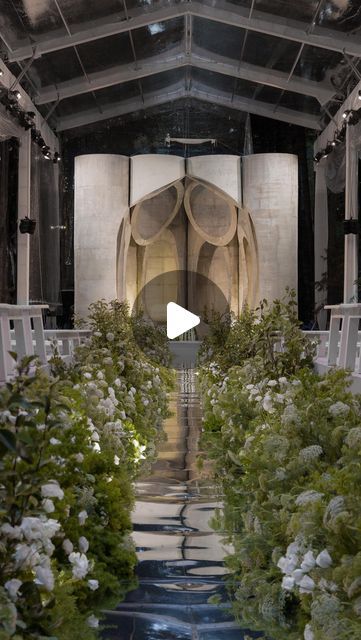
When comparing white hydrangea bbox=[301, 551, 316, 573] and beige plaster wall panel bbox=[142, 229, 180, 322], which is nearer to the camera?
white hydrangea bbox=[301, 551, 316, 573]

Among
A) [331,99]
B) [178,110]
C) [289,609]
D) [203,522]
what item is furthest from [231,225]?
[289,609]

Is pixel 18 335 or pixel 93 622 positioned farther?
pixel 18 335

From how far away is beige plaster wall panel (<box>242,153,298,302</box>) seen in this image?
22.3 m

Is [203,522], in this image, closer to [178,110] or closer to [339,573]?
[339,573]

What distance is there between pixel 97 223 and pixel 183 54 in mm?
4238

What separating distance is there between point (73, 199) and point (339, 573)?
899 inches

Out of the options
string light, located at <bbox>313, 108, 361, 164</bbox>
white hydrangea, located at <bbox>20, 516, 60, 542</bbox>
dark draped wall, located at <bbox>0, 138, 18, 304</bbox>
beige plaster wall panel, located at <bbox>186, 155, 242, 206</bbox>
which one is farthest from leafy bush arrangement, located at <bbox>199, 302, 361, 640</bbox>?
beige plaster wall panel, located at <bbox>186, 155, 242, 206</bbox>

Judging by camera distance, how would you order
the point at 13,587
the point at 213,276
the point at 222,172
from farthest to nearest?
the point at 213,276 < the point at 222,172 < the point at 13,587

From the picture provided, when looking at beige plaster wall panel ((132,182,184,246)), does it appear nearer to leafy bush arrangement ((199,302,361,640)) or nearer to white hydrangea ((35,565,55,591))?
leafy bush arrangement ((199,302,361,640))

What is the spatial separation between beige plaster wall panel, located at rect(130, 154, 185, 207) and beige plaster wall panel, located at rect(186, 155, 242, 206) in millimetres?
581

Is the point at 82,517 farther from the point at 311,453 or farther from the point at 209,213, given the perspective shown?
the point at 209,213

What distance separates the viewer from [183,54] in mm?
21219

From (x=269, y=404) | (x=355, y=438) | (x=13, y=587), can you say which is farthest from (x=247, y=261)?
(x=13, y=587)

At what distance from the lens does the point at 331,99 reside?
2023cm
